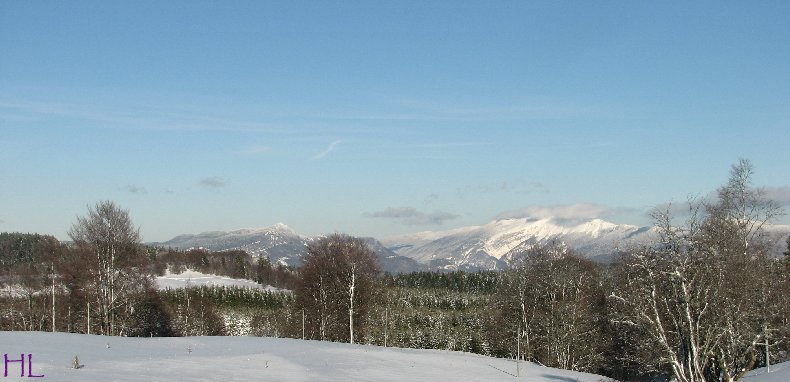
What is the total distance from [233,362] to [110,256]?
21.0m

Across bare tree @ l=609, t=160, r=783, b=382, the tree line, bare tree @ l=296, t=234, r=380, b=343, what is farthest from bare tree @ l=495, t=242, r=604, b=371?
bare tree @ l=609, t=160, r=783, b=382

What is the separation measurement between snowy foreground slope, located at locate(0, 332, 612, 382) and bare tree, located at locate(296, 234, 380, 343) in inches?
602

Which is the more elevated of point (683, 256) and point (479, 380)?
point (683, 256)

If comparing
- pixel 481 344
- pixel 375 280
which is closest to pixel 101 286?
pixel 375 280

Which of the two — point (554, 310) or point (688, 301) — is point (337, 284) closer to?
point (554, 310)

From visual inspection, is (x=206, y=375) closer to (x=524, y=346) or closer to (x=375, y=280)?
(x=375, y=280)

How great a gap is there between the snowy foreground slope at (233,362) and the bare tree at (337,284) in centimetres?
1530

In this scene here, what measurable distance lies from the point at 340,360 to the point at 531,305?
102 ft

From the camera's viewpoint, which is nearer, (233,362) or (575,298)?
(233,362)

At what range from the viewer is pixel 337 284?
2363 inches

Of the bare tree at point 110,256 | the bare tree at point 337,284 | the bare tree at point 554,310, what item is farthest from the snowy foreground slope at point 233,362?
the bare tree at point 554,310

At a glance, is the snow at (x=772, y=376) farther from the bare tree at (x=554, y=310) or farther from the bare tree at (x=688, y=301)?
the bare tree at (x=554, y=310)

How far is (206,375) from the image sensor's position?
23.1 meters

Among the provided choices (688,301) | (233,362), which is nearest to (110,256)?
(233,362)
